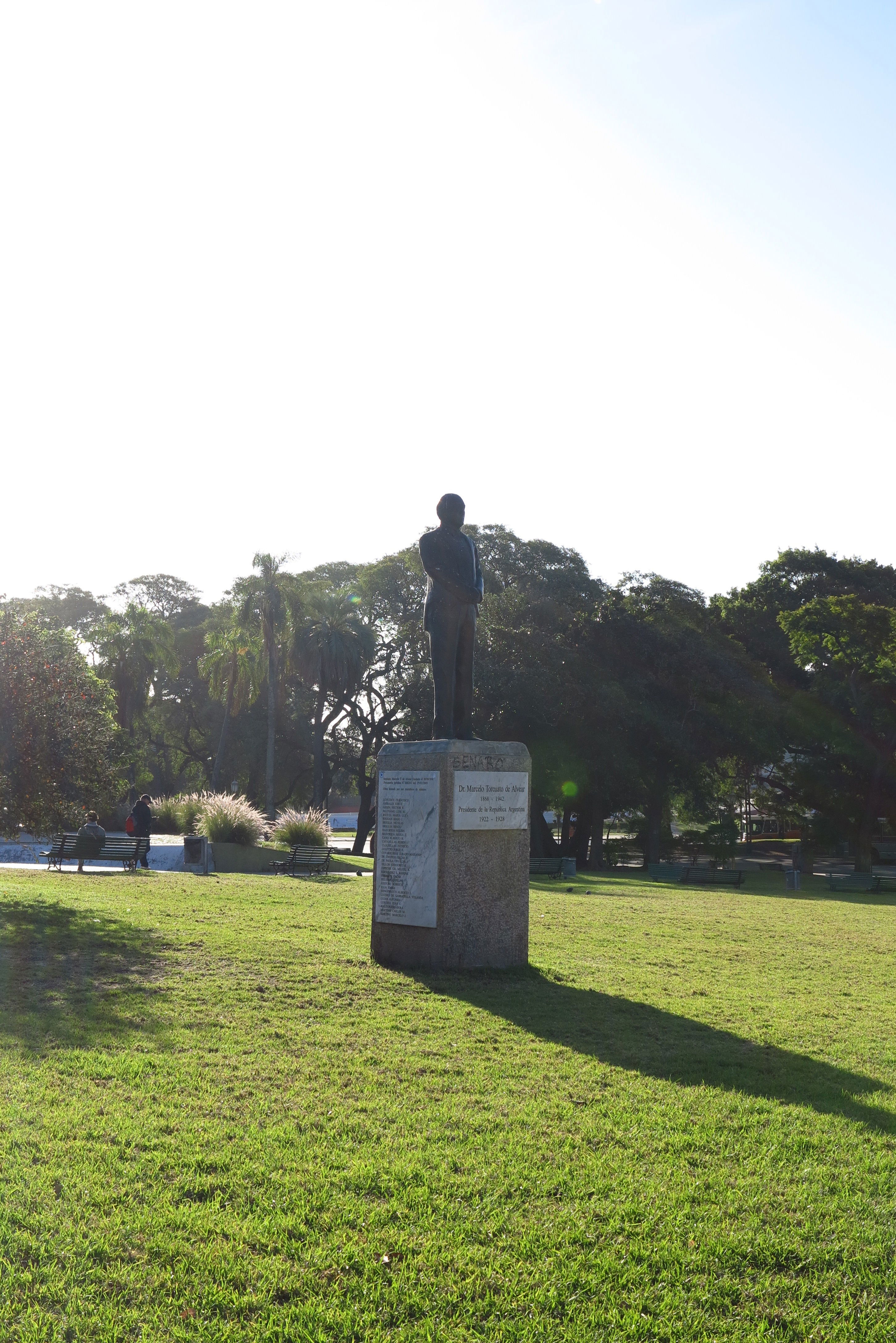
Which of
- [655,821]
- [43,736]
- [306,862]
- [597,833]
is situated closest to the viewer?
[43,736]

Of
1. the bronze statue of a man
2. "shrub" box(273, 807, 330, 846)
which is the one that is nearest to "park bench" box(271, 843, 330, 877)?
"shrub" box(273, 807, 330, 846)

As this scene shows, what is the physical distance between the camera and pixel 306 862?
21.9 meters

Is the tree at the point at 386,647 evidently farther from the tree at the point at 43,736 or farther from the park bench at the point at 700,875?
the tree at the point at 43,736

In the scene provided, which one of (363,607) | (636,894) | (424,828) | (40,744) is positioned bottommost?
(636,894)

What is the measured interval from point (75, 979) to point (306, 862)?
46.4ft

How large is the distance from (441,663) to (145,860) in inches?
526

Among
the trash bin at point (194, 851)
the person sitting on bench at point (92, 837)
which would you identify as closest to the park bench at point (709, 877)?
the trash bin at point (194, 851)

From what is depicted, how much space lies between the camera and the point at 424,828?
898 centimetres

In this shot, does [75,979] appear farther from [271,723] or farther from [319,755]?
[319,755]

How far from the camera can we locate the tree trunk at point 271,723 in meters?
39.9

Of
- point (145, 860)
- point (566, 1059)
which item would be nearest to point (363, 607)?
point (145, 860)

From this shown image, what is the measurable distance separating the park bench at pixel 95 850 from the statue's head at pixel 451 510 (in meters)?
12.6

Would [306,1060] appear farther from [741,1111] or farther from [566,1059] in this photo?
[741,1111]

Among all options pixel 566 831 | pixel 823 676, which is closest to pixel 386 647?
pixel 566 831
